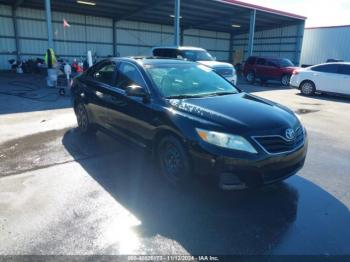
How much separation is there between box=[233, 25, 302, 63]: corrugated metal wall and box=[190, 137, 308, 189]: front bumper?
2627 cm

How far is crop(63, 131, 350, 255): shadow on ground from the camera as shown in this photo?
2729mm

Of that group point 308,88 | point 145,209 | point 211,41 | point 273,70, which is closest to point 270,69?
point 273,70

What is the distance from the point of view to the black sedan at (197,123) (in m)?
3.08

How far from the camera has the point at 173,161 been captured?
12.1 ft

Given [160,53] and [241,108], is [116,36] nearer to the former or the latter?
[160,53]

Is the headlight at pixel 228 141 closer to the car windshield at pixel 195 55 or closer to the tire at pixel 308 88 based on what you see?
the car windshield at pixel 195 55

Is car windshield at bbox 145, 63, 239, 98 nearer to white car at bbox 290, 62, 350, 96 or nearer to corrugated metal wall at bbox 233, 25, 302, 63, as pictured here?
white car at bbox 290, 62, 350, 96

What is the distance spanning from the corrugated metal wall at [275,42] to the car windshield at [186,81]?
24.8 metres

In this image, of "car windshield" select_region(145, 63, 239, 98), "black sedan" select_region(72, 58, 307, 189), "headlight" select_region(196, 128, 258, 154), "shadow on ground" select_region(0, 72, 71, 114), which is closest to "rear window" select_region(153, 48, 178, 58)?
"shadow on ground" select_region(0, 72, 71, 114)

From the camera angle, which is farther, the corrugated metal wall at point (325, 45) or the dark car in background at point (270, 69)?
the corrugated metal wall at point (325, 45)

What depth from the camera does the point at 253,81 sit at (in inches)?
754

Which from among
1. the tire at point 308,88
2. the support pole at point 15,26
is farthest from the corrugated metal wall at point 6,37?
the tire at point 308,88

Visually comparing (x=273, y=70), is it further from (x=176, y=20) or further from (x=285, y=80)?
(x=176, y=20)

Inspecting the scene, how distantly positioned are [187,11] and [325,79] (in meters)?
13.7
